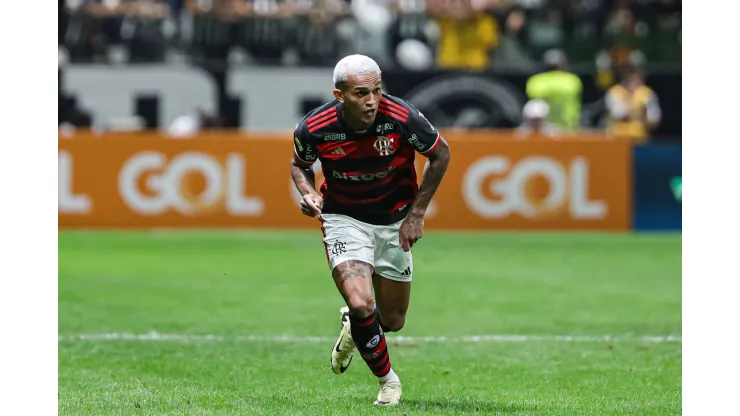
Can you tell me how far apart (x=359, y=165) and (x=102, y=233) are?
14.2 meters

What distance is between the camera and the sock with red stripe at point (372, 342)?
7.61 m

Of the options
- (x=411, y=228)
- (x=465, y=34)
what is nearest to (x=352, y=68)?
(x=411, y=228)

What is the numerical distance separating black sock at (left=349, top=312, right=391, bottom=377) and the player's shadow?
27 cm

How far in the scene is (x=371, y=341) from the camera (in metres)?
7.63

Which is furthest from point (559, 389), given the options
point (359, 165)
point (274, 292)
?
point (274, 292)

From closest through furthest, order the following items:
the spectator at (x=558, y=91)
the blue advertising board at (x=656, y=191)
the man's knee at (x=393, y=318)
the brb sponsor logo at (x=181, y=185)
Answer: the man's knee at (x=393, y=318) < the brb sponsor logo at (x=181, y=185) < the blue advertising board at (x=656, y=191) < the spectator at (x=558, y=91)

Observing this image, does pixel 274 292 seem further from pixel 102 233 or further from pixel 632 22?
pixel 632 22

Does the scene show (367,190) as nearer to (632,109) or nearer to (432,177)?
(432,177)

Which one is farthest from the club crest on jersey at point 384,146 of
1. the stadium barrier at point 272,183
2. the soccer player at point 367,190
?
the stadium barrier at point 272,183

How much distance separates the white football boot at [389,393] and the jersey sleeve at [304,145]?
4.84 ft

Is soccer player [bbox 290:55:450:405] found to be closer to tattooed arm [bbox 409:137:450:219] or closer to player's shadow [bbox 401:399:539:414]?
tattooed arm [bbox 409:137:450:219]

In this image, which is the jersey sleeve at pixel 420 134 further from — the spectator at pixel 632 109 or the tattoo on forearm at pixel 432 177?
the spectator at pixel 632 109

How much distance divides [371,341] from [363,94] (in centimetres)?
144

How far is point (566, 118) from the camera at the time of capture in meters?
24.0
